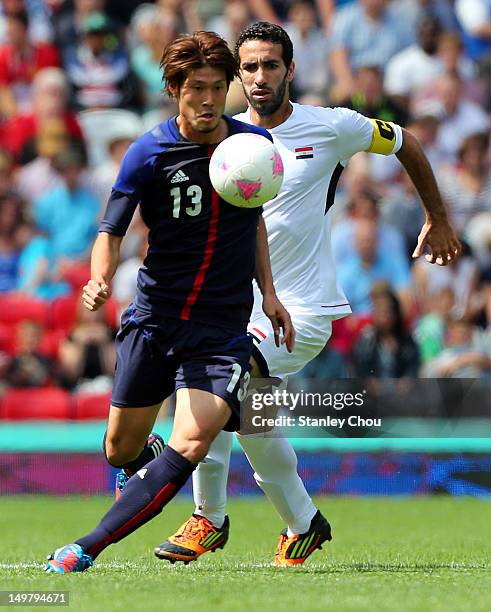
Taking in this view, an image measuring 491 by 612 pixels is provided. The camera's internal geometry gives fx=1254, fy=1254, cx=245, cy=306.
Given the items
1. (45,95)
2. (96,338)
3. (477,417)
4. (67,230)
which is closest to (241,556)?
(477,417)

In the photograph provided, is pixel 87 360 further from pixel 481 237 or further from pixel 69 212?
pixel 481 237

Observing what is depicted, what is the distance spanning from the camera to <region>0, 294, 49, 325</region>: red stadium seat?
1369cm

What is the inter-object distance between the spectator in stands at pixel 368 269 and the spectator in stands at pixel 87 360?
2622mm

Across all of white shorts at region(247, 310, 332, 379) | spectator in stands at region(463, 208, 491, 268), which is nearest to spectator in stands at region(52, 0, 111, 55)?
spectator in stands at region(463, 208, 491, 268)

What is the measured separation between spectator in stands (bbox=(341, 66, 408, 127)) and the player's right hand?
9537 millimetres

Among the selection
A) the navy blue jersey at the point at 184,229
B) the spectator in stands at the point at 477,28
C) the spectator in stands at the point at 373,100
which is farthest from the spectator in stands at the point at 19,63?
the navy blue jersey at the point at 184,229

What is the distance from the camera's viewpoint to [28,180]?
49.1ft

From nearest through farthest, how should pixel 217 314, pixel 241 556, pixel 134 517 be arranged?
1. pixel 134 517
2. pixel 217 314
3. pixel 241 556

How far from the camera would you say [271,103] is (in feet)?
22.1

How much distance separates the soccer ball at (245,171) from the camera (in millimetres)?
5559

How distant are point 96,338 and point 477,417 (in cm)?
406

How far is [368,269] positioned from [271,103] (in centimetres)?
704

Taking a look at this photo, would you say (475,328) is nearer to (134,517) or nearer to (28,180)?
(28,180)

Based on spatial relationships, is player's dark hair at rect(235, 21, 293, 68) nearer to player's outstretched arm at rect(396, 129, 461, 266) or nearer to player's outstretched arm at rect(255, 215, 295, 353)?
player's outstretched arm at rect(396, 129, 461, 266)
